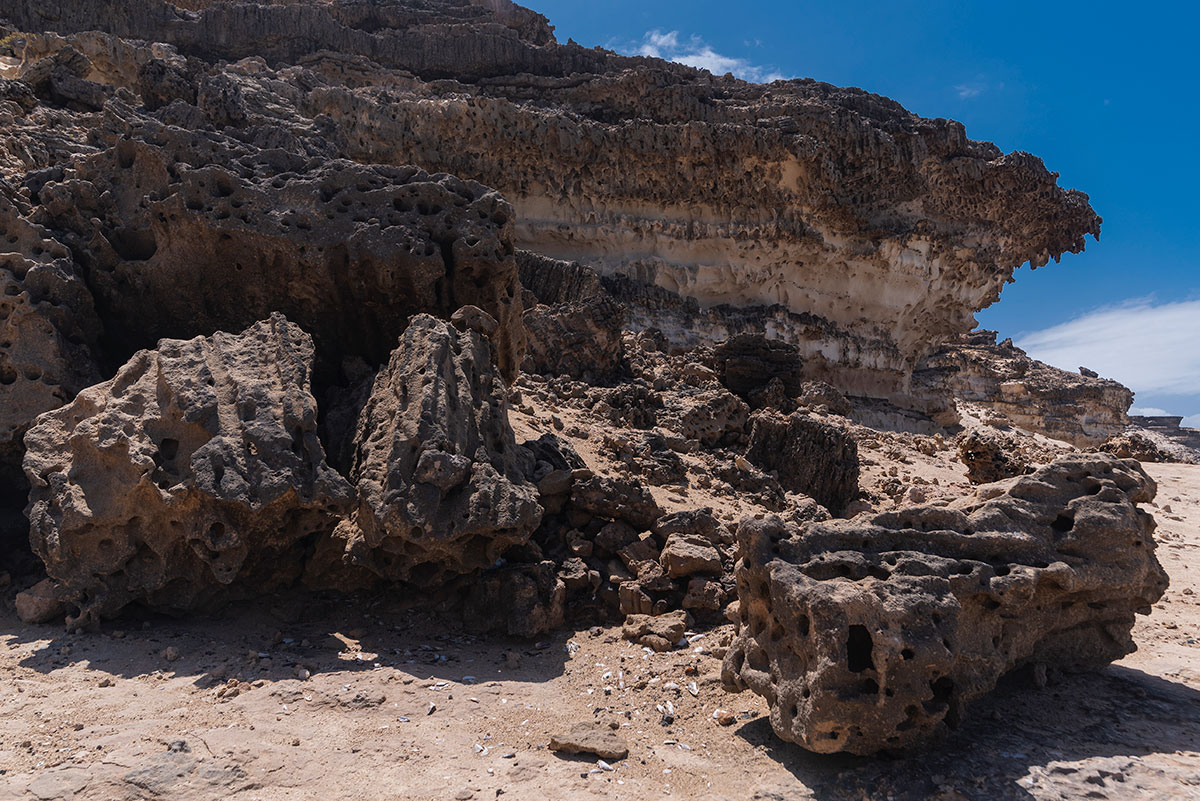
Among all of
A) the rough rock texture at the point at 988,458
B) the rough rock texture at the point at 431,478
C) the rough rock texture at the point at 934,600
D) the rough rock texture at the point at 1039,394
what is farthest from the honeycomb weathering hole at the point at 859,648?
the rough rock texture at the point at 1039,394

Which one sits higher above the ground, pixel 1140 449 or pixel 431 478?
pixel 1140 449

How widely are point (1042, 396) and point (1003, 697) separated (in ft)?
88.8

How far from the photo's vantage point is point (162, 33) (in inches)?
784

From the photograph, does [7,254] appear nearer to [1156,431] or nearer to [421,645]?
[421,645]

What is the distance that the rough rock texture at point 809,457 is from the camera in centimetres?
799

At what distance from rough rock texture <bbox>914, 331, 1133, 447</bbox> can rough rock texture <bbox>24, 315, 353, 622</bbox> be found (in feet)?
77.2

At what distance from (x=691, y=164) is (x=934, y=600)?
1672 cm

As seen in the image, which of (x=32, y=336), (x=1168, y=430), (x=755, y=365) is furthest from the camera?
(x=1168, y=430)

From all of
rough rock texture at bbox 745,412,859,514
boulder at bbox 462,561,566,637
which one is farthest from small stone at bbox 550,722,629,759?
rough rock texture at bbox 745,412,859,514

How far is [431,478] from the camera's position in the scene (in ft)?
12.6

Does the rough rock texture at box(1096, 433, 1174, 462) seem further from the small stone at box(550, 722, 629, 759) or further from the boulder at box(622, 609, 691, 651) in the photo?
the small stone at box(550, 722, 629, 759)

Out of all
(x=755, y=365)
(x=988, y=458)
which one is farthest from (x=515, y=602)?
(x=988, y=458)

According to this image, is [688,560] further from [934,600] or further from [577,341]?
[577,341]

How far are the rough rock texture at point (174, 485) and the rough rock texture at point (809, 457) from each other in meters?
5.17
